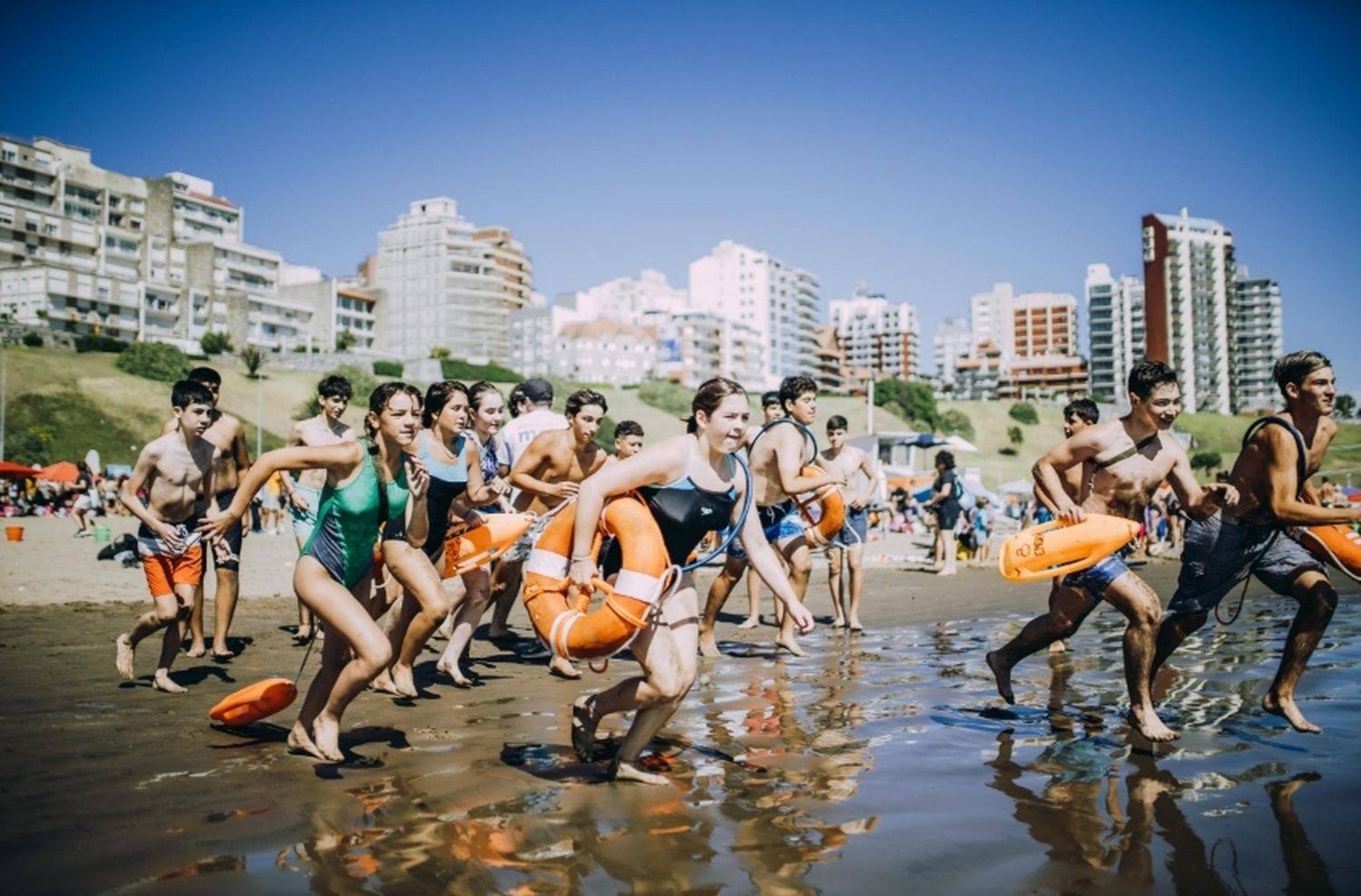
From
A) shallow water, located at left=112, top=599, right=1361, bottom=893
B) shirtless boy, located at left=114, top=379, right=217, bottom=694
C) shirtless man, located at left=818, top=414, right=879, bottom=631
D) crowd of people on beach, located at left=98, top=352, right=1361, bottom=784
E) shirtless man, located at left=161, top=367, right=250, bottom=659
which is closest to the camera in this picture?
shallow water, located at left=112, top=599, right=1361, bottom=893

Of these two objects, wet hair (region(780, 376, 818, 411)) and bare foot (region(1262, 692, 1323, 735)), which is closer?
bare foot (region(1262, 692, 1323, 735))

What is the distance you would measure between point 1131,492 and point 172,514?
6924 mm

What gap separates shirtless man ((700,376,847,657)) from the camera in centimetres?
841

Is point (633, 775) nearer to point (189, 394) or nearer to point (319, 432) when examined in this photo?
point (189, 394)

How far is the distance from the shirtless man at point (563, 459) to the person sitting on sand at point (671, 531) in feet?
9.32

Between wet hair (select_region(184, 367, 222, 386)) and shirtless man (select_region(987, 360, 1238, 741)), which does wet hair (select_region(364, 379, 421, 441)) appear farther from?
shirtless man (select_region(987, 360, 1238, 741))

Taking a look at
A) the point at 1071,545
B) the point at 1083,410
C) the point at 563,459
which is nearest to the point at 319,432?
the point at 563,459

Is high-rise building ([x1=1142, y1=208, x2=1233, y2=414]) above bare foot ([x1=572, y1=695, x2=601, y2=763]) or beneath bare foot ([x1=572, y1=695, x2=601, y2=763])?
above

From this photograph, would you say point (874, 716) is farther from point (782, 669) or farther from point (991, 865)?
point (991, 865)

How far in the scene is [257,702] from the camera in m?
5.52

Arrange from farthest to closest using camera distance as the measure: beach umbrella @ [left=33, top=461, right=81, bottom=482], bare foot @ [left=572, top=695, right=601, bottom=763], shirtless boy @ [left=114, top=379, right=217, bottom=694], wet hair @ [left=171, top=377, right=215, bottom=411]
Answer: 1. beach umbrella @ [left=33, top=461, right=81, bottom=482]
2. wet hair @ [left=171, top=377, right=215, bottom=411]
3. shirtless boy @ [left=114, top=379, right=217, bottom=694]
4. bare foot @ [left=572, top=695, right=601, bottom=763]

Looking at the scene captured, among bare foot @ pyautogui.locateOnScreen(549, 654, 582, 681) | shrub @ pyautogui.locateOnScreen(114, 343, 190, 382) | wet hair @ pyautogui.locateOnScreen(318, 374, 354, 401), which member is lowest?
bare foot @ pyautogui.locateOnScreen(549, 654, 582, 681)

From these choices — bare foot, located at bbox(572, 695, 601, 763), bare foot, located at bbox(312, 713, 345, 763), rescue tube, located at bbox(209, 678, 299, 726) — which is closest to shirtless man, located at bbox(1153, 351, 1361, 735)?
bare foot, located at bbox(572, 695, 601, 763)

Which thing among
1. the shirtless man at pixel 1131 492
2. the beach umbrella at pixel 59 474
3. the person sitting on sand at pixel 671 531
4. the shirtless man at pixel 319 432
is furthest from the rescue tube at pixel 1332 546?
the beach umbrella at pixel 59 474
